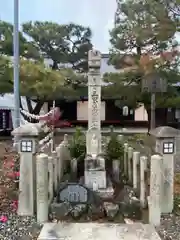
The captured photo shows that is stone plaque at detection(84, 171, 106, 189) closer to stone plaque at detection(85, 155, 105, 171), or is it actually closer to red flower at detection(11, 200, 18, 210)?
stone plaque at detection(85, 155, 105, 171)

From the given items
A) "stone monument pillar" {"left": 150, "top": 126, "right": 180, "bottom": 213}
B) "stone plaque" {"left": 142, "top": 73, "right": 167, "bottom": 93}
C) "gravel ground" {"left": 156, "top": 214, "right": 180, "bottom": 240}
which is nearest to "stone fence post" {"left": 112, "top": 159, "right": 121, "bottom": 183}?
"stone monument pillar" {"left": 150, "top": 126, "right": 180, "bottom": 213}

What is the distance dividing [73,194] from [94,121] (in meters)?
1.76

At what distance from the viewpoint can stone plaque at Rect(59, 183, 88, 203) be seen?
4.12 m

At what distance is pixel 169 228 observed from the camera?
366 centimetres

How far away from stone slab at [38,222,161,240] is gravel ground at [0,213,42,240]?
13cm

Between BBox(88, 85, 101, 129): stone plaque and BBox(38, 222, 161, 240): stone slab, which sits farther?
BBox(88, 85, 101, 129): stone plaque

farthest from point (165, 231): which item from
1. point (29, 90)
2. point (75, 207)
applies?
point (29, 90)

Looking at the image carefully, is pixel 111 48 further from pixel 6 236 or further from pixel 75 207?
pixel 6 236

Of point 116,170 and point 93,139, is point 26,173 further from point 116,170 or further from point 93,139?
point 116,170

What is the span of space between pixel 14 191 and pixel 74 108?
13.1m

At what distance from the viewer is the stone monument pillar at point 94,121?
5254 millimetres

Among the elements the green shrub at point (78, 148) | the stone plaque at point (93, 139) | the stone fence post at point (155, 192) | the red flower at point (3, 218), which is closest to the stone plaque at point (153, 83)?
the green shrub at point (78, 148)

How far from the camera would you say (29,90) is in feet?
32.2

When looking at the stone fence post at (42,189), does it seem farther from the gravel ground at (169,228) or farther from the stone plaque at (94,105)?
the stone plaque at (94,105)
